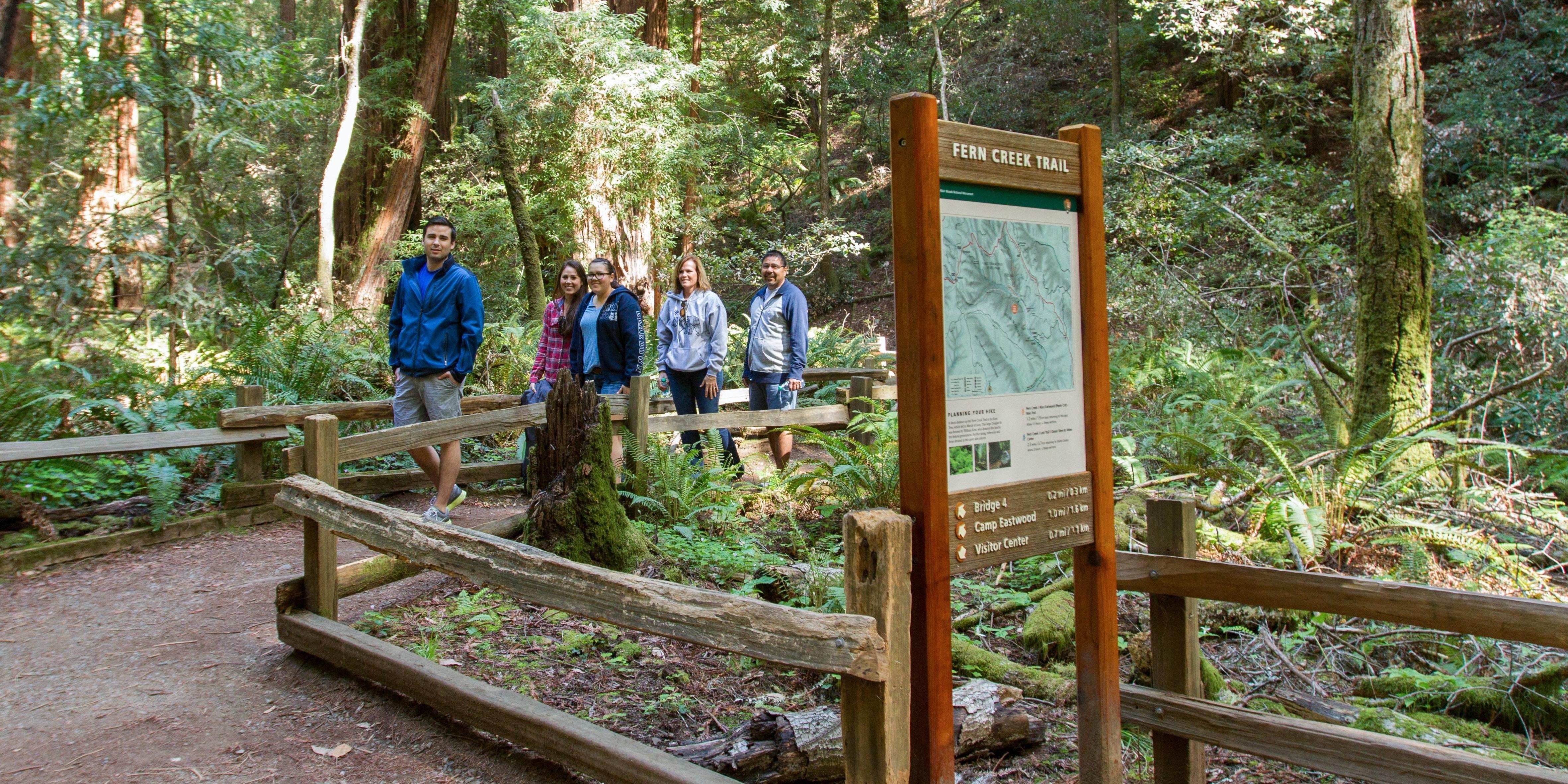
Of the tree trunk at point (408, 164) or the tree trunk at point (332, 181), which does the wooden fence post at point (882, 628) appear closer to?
the tree trunk at point (332, 181)

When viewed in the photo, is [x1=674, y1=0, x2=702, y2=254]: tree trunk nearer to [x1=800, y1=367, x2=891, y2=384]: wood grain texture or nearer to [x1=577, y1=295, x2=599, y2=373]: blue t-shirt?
[x1=800, y1=367, x2=891, y2=384]: wood grain texture

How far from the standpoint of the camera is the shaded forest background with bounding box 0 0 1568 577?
8703 millimetres

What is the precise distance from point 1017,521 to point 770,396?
20.2ft

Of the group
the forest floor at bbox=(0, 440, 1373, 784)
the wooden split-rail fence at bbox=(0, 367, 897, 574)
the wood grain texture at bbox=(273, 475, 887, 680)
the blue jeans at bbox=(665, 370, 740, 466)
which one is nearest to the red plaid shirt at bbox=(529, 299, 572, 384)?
the wooden split-rail fence at bbox=(0, 367, 897, 574)

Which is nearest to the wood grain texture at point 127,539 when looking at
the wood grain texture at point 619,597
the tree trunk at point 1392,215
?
the wood grain texture at point 619,597

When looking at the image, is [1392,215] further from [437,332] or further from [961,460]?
[437,332]

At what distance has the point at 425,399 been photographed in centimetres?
677

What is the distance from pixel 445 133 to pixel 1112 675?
67.0 feet

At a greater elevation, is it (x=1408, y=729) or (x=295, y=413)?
(x=295, y=413)

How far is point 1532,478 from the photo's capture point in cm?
797

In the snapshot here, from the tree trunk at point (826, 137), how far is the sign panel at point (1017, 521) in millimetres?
17202

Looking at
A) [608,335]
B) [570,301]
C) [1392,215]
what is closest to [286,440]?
[570,301]

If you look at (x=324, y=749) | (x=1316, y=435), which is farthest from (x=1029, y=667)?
(x=1316, y=435)

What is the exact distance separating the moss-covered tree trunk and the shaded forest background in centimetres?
322
